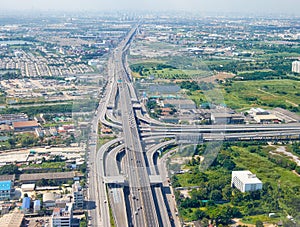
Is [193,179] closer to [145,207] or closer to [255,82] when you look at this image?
[145,207]

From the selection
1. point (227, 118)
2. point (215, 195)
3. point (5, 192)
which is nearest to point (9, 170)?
point (5, 192)

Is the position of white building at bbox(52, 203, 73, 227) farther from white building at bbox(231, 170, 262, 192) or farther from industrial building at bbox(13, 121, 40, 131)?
industrial building at bbox(13, 121, 40, 131)

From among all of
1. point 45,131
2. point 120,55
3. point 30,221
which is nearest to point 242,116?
point 45,131

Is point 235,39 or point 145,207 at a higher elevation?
point 235,39

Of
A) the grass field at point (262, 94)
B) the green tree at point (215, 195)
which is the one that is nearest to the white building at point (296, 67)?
the grass field at point (262, 94)

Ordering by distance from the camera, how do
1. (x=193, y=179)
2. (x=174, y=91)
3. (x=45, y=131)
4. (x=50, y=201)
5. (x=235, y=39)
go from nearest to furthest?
(x=50, y=201) < (x=193, y=179) < (x=45, y=131) < (x=174, y=91) < (x=235, y=39)

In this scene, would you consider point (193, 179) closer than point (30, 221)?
No

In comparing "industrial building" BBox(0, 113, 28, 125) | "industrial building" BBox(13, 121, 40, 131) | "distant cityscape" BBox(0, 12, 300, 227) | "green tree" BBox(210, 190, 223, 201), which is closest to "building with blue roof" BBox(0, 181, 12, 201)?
"distant cityscape" BBox(0, 12, 300, 227)

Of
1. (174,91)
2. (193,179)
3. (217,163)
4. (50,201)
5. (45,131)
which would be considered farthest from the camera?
(174,91)
